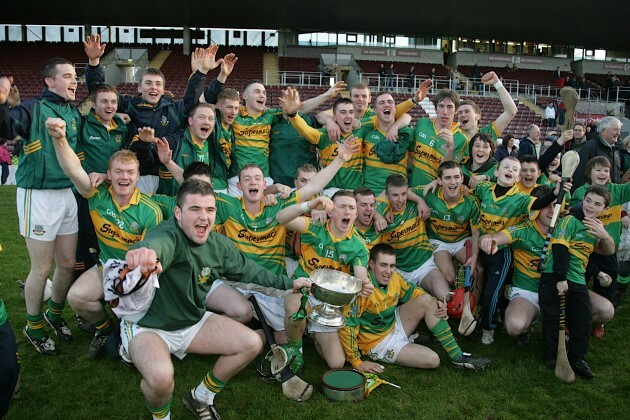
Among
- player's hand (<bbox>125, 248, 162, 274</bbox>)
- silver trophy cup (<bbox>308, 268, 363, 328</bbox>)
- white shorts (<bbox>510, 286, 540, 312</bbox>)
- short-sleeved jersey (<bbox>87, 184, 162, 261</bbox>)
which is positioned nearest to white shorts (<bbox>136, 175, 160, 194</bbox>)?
short-sleeved jersey (<bbox>87, 184, 162, 261</bbox>)

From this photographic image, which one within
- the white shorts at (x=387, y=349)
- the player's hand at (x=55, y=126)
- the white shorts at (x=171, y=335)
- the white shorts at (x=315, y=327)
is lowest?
the white shorts at (x=387, y=349)

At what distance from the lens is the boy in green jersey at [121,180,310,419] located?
3.06 m

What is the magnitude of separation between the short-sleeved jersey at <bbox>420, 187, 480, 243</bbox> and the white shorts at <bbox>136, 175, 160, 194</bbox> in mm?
2703

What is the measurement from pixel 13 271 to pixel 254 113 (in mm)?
3698

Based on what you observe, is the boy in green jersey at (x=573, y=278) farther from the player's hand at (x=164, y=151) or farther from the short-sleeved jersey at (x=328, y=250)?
the player's hand at (x=164, y=151)

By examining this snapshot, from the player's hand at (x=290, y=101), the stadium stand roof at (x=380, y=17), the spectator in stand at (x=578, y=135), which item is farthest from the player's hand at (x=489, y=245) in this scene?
the stadium stand roof at (x=380, y=17)

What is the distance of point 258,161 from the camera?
5668 millimetres

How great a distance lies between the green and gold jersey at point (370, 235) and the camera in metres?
4.79

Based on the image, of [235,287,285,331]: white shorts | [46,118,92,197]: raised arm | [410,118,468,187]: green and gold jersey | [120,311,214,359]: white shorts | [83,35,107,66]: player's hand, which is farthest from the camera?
[410,118,468,187]: green and gold jersey

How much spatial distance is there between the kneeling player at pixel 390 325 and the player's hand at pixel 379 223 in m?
0.32

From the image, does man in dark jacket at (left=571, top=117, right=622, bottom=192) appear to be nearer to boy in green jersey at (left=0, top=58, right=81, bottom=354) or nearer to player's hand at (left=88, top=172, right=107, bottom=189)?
player's hand at (left=88, top=172, right=107, bottom=189)

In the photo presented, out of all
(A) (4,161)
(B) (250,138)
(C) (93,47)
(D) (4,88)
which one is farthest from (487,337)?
(A) (4,161)

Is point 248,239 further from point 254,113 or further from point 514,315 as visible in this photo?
point 514,315

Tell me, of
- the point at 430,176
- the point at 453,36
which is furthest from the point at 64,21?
the point at 430,176
